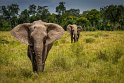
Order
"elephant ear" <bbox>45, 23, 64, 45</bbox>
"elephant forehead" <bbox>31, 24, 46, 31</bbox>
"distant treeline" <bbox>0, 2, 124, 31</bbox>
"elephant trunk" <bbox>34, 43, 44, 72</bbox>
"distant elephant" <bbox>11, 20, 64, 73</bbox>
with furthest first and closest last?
"distant treeline" <bbox>0, 2, 124, 31</bbox> → "elephant ear" <bbox>45, 23, 64, 45</bbox> → "elephant forehead" <bbox>31, 24, 46, 31</bbox> → "distant elephant" <bbox>11, 20, 64, 73</bbox> → "elephant trunk" <bbox>34, 43, 44, 72</bbox>

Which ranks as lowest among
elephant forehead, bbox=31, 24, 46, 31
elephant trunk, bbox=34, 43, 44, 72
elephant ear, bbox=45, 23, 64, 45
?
elephant trunk, bbox=34, 43, 44, 72

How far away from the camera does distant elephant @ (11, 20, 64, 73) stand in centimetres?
1054

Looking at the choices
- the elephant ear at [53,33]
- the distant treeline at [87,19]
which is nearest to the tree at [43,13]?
the distant treeline at [87,19]

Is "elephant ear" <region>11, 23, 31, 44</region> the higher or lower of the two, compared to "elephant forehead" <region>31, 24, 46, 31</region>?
lower

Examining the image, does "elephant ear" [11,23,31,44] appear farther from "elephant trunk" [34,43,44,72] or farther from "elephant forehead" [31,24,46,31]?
"elephant trunk" [34,43,44,72]

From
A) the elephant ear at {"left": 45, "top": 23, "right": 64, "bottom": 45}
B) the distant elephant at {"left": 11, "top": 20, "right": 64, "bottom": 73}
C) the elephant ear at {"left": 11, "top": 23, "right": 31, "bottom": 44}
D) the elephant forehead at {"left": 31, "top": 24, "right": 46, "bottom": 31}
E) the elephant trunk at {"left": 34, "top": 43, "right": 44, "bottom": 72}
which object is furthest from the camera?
the elephant ear at {"left": 45, "top": 23, "right": 64, "bottom": 45}

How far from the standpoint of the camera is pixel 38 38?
420 inches

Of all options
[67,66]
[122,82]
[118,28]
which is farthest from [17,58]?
[118,28]

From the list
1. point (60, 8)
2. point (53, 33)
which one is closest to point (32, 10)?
point (60, 8)

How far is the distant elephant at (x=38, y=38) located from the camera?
1054 centimetres

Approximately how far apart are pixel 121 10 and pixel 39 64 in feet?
238

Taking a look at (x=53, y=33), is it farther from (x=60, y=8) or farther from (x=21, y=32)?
(x=60, y=8)

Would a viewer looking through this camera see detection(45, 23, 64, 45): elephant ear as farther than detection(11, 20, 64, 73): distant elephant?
Yes

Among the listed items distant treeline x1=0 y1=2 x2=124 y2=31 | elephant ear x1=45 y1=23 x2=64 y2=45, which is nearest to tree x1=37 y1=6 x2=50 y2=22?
distant treeline x1=0 y1=2 x2=124 y2=31
